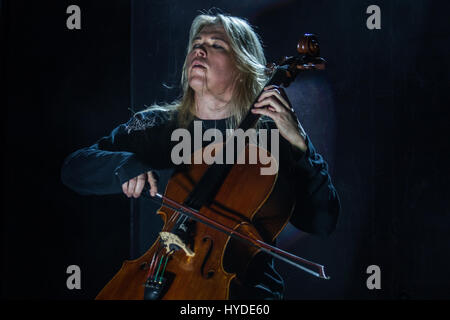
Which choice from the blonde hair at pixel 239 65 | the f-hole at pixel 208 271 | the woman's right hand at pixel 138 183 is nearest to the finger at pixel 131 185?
the woman's right hand at pixel 138 183

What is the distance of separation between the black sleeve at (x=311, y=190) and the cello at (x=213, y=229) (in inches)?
4.1

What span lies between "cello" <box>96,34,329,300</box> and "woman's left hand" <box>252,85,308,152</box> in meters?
0.04

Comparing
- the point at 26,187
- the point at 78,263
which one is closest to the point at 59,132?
the point at 26,187

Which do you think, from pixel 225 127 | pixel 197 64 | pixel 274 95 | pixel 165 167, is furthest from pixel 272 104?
pixel 165 167

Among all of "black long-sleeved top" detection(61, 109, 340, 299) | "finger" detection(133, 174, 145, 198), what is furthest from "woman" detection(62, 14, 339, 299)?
"finger" detection(133, 174, 145, 198)

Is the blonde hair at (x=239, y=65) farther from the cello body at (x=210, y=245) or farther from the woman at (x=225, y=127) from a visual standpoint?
the cello body at (x=210, y=245)

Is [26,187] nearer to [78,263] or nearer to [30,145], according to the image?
[30,145]

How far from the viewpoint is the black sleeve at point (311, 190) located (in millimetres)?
1710

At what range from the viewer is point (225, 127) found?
76.0 inches

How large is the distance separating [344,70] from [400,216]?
29.3 inches

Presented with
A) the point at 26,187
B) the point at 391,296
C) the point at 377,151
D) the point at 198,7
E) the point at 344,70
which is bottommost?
the point at 391,296

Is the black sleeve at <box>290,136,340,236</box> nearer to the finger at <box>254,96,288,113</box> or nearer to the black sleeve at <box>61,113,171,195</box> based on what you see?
the finger at <box>254,96,288,113</box>

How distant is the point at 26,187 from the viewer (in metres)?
1.95
